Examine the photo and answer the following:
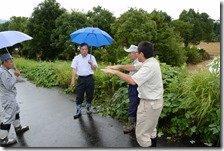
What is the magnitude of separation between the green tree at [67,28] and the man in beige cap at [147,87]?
14.3 m

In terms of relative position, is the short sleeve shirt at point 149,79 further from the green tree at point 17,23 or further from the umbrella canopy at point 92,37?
the green tree at point 17,23

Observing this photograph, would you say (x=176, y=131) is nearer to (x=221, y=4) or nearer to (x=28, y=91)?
(x=221, y=4)

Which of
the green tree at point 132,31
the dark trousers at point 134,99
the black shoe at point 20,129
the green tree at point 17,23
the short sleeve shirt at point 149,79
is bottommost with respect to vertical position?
the black shoe at point 20,129

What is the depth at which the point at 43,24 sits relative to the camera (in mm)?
18562

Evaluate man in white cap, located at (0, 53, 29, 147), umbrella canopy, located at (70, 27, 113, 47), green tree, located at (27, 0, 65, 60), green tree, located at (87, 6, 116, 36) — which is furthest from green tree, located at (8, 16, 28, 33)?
man in white cap, located at (0, 53, 29, 147)

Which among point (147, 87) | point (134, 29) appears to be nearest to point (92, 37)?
point (147, 87)

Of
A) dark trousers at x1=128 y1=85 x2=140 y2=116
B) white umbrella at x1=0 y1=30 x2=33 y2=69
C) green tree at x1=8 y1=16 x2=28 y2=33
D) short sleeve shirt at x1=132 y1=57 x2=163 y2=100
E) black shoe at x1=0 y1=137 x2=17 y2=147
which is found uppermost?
green tree at x1=8 y1=16 x2=28 y2=33

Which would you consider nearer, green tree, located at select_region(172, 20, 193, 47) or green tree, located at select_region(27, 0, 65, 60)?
green tree, located at select_region(27, 0, 65, 60)

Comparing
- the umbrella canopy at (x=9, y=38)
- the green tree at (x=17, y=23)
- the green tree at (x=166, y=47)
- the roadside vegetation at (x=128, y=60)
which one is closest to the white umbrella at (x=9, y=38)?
the umbrella canopy at (x=9, y=38)

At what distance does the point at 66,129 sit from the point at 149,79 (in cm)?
204

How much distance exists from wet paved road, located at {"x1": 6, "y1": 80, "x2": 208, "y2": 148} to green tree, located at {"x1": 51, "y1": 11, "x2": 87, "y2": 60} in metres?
11.4

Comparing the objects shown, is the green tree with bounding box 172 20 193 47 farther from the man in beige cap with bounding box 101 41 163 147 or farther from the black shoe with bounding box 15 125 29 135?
the man in beige cap with bounding box 101 41 163 147

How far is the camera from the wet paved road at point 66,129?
11.8 feet

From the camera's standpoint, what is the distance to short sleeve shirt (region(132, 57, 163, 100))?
8.50 ft
